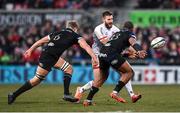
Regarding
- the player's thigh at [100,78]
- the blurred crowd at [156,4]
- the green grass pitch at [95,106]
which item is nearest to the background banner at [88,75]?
the blurred crowd at [156,4]

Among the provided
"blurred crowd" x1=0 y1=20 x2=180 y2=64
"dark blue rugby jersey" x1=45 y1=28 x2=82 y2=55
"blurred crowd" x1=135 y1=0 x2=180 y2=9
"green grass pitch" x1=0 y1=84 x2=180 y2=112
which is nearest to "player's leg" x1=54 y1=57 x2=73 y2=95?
"green grass pitch" x1=0 y1=84 x2=180 y2=112

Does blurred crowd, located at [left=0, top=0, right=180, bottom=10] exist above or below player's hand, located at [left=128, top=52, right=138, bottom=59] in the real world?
below

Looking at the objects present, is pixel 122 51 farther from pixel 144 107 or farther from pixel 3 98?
pixel 3 98

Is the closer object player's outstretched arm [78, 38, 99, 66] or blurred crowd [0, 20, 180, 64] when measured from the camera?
player's outstretched arm [78, 38, 99, 66]

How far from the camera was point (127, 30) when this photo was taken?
55.2ft

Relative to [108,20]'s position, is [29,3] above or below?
below

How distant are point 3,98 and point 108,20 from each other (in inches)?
163

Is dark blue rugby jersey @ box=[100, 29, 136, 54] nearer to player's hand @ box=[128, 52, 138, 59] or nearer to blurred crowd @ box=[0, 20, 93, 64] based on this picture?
player's hand @ box=[128, 52, 138, 59]

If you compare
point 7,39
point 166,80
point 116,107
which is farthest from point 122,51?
point 7,39

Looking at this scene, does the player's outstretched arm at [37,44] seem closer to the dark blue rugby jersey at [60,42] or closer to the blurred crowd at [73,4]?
the dark blue rugby jersey at [60,42]

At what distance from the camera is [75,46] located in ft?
103

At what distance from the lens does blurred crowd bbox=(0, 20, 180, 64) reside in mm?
30922

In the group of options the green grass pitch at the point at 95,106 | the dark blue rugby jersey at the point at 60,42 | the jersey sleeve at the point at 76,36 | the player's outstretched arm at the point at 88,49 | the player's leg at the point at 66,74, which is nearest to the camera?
the green grass pitch at the point at 95,106

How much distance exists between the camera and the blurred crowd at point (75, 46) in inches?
1217
